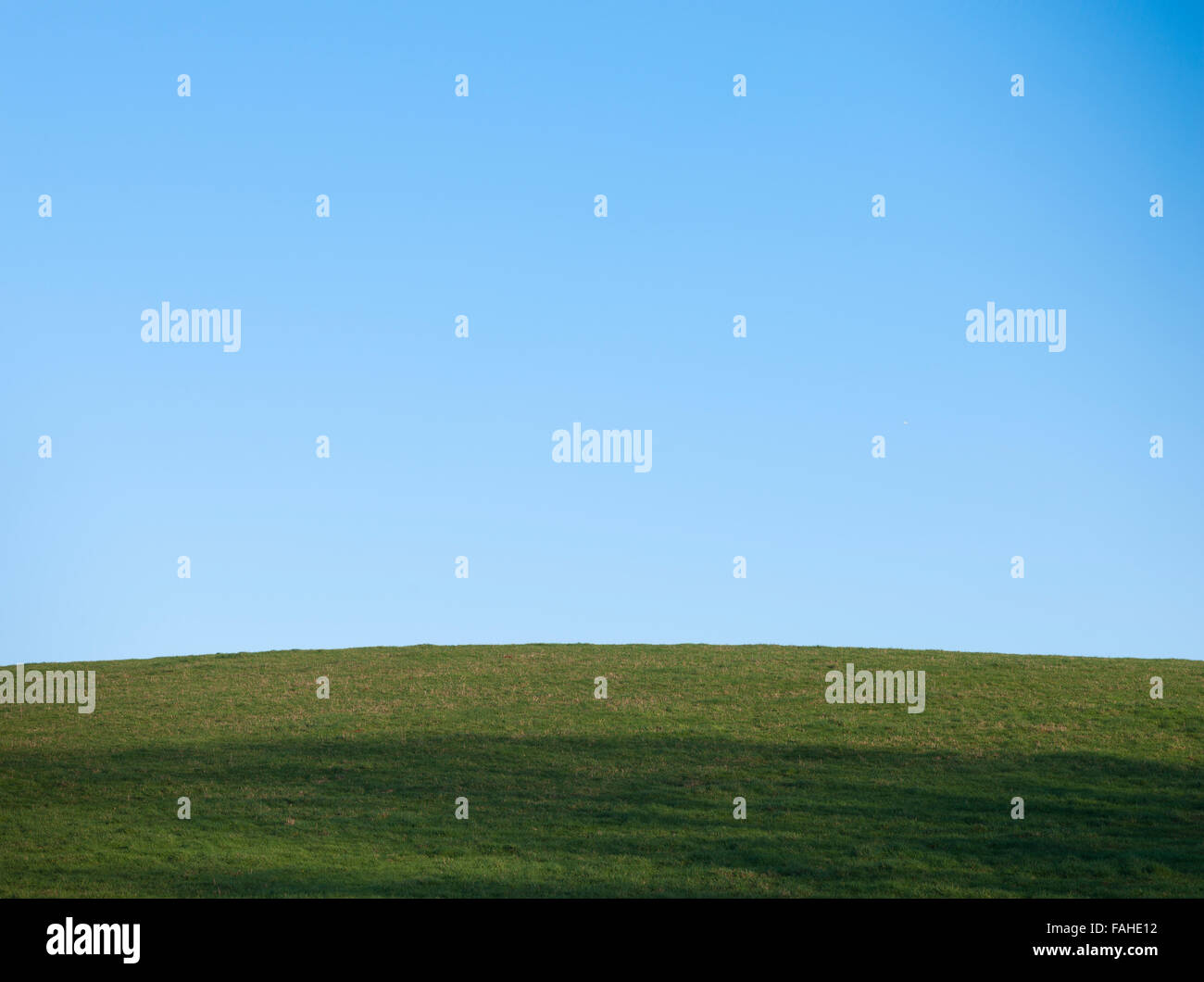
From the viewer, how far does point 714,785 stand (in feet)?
108

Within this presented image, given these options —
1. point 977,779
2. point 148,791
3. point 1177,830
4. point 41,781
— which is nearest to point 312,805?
point 148,791

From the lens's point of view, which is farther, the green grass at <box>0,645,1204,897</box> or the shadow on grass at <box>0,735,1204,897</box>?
the green grass at <box>0,645,1204,897</box>

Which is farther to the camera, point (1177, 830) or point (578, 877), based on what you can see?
point (1177, 830)

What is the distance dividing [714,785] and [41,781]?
20785 mm

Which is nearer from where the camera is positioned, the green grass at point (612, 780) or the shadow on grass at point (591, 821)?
the shadow on grass at point (591, 821)

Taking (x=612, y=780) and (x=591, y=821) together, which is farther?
(x=612, y=780)

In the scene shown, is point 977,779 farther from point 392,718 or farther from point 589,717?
point 392,718

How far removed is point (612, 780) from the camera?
3366 centimetres

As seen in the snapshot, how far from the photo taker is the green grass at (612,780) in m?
25.5

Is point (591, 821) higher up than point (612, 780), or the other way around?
point (612, 780)

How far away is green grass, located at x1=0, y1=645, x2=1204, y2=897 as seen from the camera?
2547 cm
